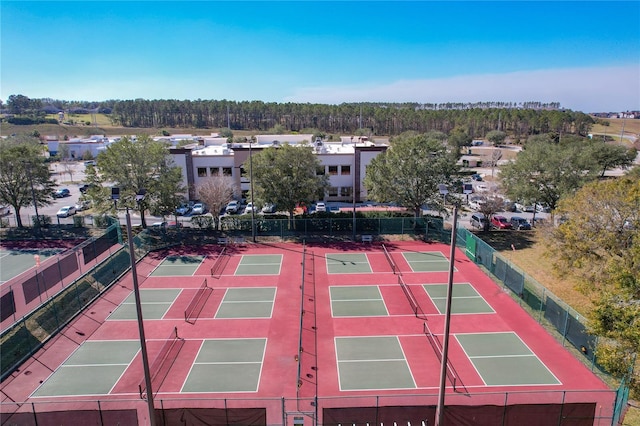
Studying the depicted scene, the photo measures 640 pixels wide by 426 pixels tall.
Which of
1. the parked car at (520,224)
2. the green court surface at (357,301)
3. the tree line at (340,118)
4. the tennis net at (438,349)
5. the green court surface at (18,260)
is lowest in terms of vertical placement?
the tennis net at (438,349)

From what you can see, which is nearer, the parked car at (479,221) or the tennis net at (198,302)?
the tennis net at (198,302)

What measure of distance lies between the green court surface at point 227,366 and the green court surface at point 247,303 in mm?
2771

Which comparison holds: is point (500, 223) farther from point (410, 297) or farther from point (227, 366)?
point (227, 366)

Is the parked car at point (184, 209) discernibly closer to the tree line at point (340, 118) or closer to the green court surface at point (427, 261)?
the green court surface at point (427, 261)

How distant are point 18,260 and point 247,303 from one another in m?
20.8

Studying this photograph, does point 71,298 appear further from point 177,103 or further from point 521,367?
point 177,103

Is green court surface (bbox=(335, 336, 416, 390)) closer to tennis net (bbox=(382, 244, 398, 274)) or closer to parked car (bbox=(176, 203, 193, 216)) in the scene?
tennis net (bbox=(382, 244, 398, 274))

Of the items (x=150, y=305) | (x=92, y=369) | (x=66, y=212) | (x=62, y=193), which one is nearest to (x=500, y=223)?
(x=150, y=305)

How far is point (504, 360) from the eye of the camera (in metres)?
18.9

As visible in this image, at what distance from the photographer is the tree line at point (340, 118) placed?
4909 inches

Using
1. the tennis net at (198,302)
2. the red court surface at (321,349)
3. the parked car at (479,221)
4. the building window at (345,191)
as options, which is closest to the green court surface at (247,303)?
the red court surface at (321,349)

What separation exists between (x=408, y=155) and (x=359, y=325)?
65.7ft

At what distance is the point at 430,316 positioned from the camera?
23.2 metres

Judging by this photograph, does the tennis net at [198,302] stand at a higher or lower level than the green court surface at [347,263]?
lower
